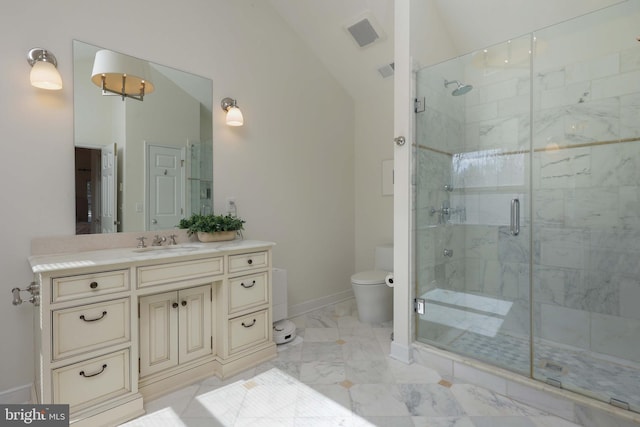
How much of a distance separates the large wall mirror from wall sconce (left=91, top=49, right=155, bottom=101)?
26 millimetres

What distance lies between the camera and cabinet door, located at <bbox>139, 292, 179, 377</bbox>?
182cm

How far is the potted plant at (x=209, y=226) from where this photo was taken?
233 cm

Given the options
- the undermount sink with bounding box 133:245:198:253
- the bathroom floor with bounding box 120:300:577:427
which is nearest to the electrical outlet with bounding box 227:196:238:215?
the undermount sink with bounding box 133:245:198:253

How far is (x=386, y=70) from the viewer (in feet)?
10.7

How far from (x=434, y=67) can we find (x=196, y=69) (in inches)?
69.8

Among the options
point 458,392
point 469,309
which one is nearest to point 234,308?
point 458,392

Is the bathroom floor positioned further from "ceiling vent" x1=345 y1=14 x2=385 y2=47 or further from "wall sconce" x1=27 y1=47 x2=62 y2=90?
"ceiling vent" x1=345 y1=14 x2=385 y2=47

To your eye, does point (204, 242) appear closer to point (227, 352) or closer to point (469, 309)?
point (227, 352)

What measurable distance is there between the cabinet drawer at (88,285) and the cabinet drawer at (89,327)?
0.19 ft

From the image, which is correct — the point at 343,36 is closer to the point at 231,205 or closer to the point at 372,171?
the point at 372,171

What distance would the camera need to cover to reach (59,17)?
1.85 metres

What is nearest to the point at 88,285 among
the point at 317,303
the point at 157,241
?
the point at 157,241

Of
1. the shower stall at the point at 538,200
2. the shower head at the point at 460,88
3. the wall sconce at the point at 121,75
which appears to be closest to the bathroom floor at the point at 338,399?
the shower stall at the point at 538,200

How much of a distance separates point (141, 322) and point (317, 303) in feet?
6.12
